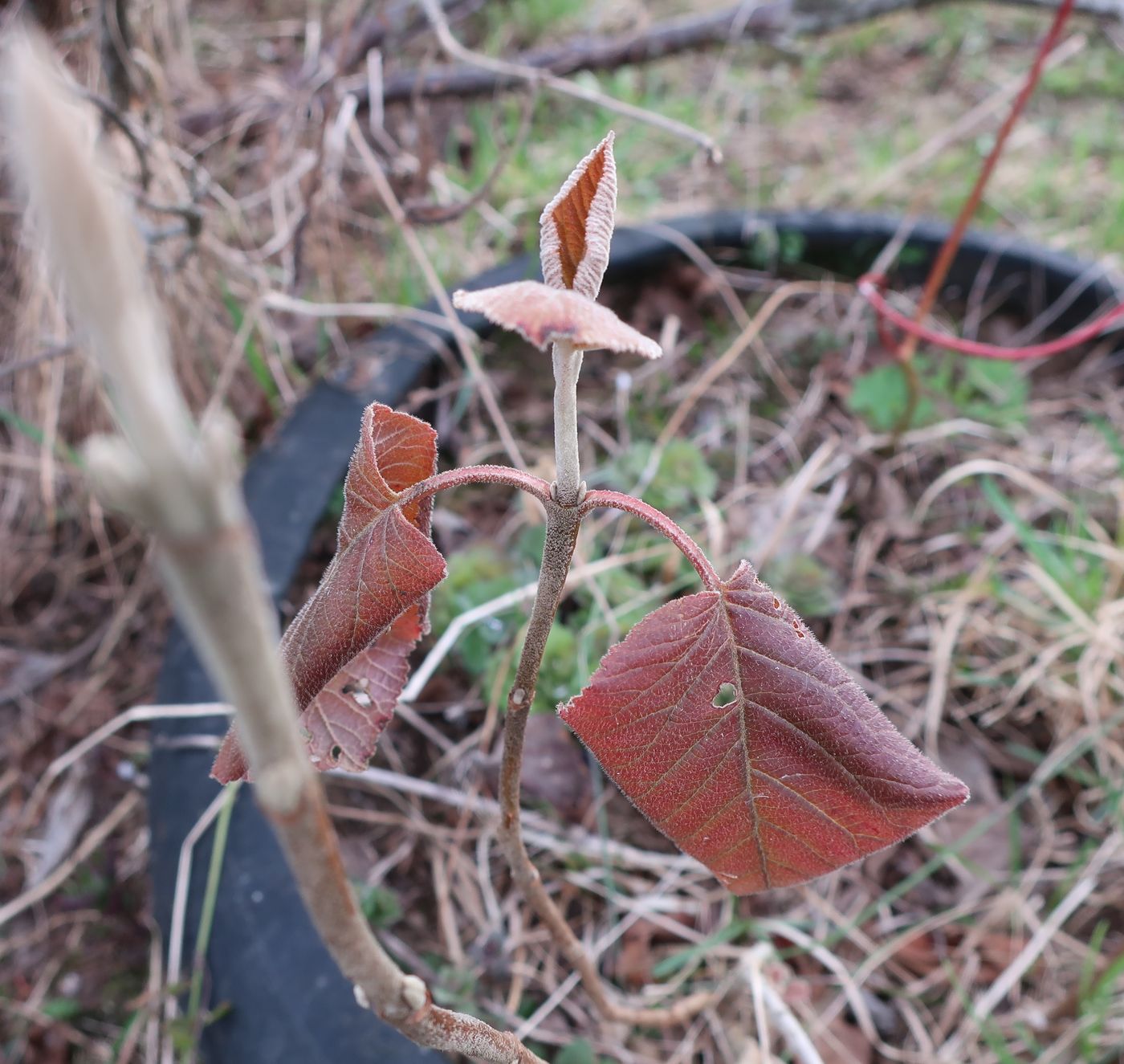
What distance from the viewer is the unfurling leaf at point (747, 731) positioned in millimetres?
452

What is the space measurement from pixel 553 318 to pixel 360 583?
218mm

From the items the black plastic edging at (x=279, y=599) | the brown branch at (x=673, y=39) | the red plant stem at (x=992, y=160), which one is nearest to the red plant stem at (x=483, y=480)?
the black plastic edging at (x=279, y=599)

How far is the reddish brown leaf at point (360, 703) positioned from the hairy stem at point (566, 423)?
0.63ft

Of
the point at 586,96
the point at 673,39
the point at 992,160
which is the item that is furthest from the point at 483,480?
the point at 673,39

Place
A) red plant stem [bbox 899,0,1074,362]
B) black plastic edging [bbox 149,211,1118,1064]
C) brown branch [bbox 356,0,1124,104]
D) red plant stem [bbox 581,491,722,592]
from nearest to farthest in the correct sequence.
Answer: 1. red plant stem [bbox 581,491,722,592]
2. black plastic edging [bbox 149,211,1118,1064]
3. red plant stem [bbox 899,0,1074,362]
4. brown branch [bbox 356,0,1124,104]

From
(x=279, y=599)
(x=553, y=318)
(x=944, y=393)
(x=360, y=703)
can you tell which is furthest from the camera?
(x=944, y=393)

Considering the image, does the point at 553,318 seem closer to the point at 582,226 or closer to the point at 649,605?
the point at 582,226

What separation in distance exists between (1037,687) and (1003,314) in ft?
2.91

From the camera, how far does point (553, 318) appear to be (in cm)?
32

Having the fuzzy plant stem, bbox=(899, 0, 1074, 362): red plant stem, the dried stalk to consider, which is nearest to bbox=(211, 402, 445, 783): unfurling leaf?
the fuzzy plant stem

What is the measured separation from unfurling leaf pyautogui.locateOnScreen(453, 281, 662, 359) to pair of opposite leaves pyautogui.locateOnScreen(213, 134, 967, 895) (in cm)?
9

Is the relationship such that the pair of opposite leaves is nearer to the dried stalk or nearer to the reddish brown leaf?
the reddish brown leaf

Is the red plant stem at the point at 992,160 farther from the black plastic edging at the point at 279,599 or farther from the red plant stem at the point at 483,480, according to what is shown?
the red plant stem at the point at 483,480

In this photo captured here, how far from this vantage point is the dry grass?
997 mm
